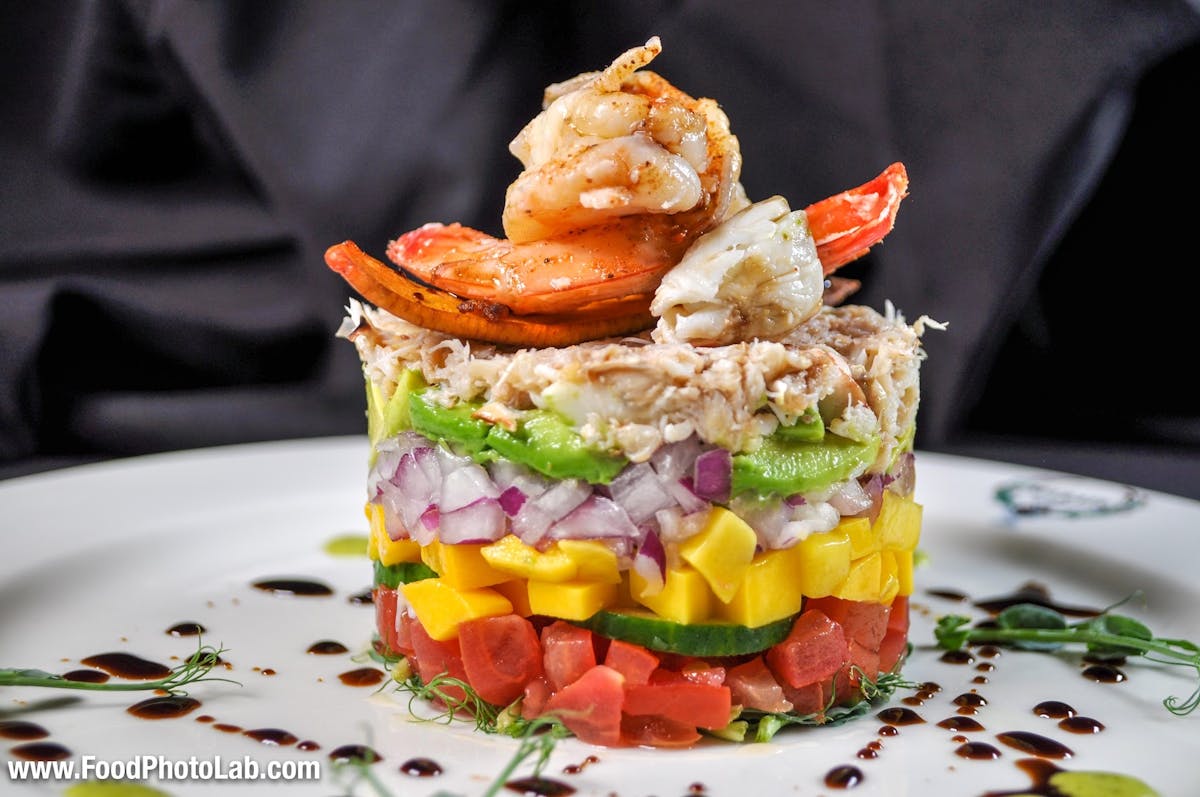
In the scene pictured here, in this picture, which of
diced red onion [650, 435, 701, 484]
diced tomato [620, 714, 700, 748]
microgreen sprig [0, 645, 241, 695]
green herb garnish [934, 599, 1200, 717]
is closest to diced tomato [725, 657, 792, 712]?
diced tomato [620, 714, 700, 748]

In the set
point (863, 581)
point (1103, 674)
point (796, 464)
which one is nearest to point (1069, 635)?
point (1103, 674)

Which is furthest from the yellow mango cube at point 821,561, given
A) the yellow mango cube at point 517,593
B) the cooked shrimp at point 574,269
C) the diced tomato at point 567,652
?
the cooked shrimp at point 574,269

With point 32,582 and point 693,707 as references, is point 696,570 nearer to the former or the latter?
point 693,707

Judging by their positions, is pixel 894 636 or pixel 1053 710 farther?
pixel 894 636

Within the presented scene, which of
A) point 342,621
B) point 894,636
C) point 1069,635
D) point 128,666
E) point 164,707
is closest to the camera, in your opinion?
point 164,707

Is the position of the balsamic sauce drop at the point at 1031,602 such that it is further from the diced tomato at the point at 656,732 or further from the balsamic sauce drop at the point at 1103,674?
the diced tomato at the point at 656,732

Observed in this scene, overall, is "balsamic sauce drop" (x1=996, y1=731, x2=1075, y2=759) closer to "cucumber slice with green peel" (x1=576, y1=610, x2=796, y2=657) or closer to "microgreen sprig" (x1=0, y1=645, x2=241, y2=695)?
"cucumber slice with green peel" (x1=576, y1=610, x2=796, y2=657)

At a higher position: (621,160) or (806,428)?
(621,160)

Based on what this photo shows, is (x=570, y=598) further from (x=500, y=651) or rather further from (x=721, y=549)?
(x=721, y=549)
